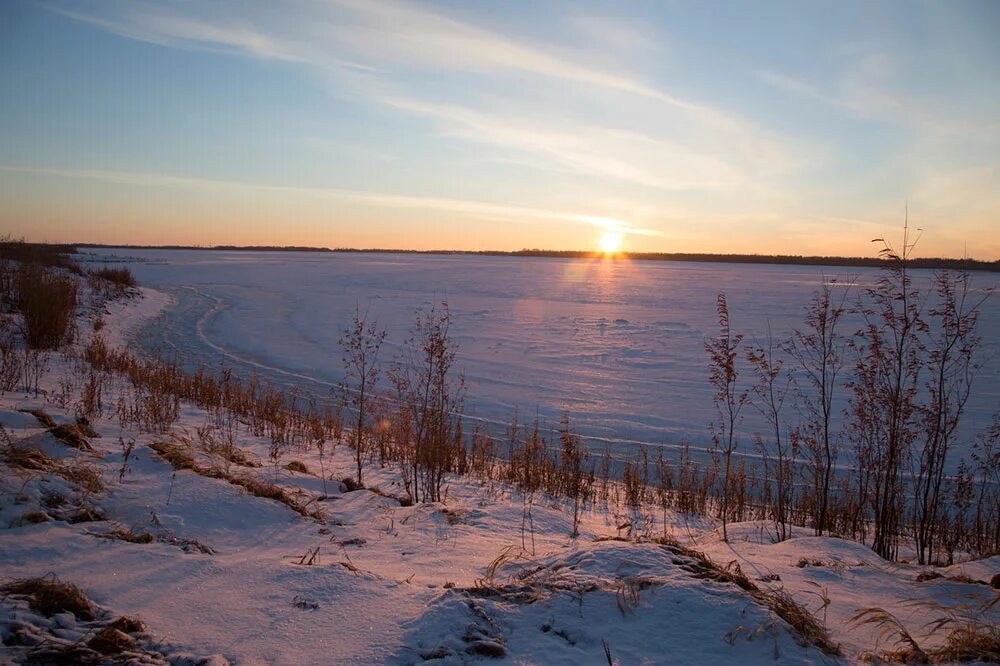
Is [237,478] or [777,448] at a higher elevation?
[237,478]

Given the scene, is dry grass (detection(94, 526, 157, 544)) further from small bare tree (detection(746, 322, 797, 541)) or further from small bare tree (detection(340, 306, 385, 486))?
small bare tree (detection(746, 322, 797, 541))

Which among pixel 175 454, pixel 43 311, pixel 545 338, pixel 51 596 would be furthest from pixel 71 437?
pixel 545 338

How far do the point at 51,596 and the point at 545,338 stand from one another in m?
17.2

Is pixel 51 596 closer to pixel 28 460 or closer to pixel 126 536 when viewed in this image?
pixel 126 536

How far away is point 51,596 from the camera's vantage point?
2.77 metres

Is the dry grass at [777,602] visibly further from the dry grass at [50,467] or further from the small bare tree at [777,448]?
the dry grass at [50,467]

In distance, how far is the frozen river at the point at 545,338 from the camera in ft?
39.9

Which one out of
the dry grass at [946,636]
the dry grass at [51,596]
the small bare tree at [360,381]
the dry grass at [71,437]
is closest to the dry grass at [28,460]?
the dry grass at [71,437]

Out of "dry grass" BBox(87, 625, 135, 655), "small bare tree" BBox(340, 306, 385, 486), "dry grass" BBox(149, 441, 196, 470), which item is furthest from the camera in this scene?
"small bare tree" BBox(340, 306, 385, 486)

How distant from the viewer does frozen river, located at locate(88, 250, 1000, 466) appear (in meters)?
12.2

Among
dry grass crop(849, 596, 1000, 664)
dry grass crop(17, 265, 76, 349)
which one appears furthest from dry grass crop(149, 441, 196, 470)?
dry grass crop(17, 265, 76, 349)

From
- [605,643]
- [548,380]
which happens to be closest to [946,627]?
[605,643]

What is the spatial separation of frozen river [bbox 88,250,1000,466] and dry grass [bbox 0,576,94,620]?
8.57m

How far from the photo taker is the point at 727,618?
117 inches
